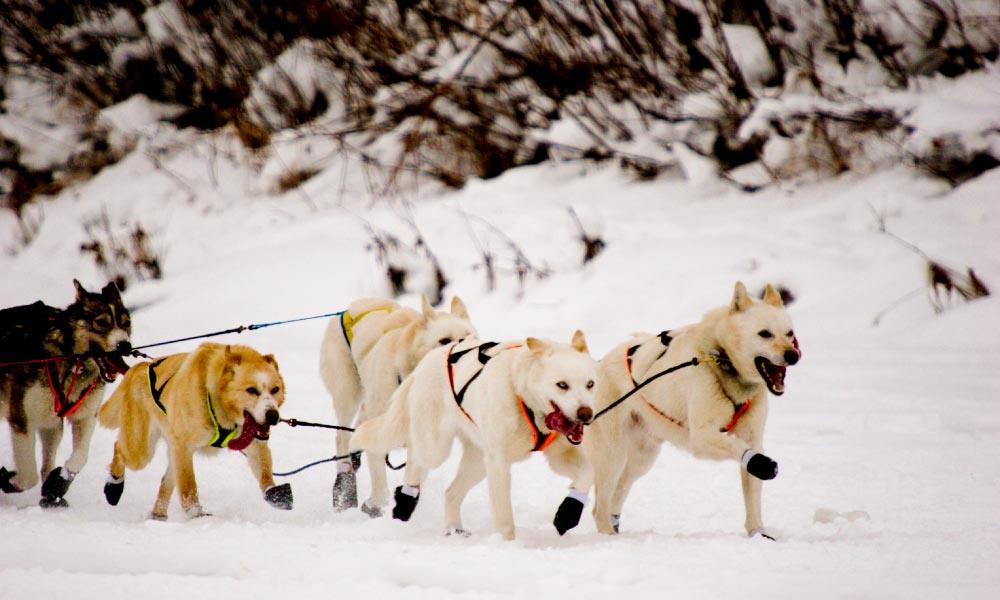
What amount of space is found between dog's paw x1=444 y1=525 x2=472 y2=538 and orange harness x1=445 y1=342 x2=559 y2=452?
57cm

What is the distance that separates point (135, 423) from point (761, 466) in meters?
3.43

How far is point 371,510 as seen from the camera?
5535mm

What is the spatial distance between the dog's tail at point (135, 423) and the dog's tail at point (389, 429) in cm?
126

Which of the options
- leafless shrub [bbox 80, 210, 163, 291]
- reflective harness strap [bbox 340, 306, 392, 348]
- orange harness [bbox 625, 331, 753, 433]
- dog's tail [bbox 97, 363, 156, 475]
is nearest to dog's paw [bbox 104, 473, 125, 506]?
dog's tail [bbox 97, 363, 156, 475]

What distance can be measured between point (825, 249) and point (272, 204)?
864 centimetres

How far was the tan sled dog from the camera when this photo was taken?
501cm

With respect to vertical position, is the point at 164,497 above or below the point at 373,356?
below

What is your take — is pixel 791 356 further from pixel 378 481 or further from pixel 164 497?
pixel 164 497

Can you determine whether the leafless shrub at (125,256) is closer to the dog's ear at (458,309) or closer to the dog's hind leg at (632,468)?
the dog's ear at (458,309)

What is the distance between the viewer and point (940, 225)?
9.81 metres

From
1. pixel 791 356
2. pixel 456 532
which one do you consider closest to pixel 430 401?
pixel 456 532

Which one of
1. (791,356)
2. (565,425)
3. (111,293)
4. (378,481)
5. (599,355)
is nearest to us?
(565,425)

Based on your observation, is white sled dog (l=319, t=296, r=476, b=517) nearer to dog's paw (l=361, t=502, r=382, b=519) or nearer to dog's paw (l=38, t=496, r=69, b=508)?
dog's paw (l=361, t=502, r=382, b=519)

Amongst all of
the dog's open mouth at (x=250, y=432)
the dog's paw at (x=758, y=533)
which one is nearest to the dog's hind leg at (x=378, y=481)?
the dog's open mouth at (x=250, y=432)
